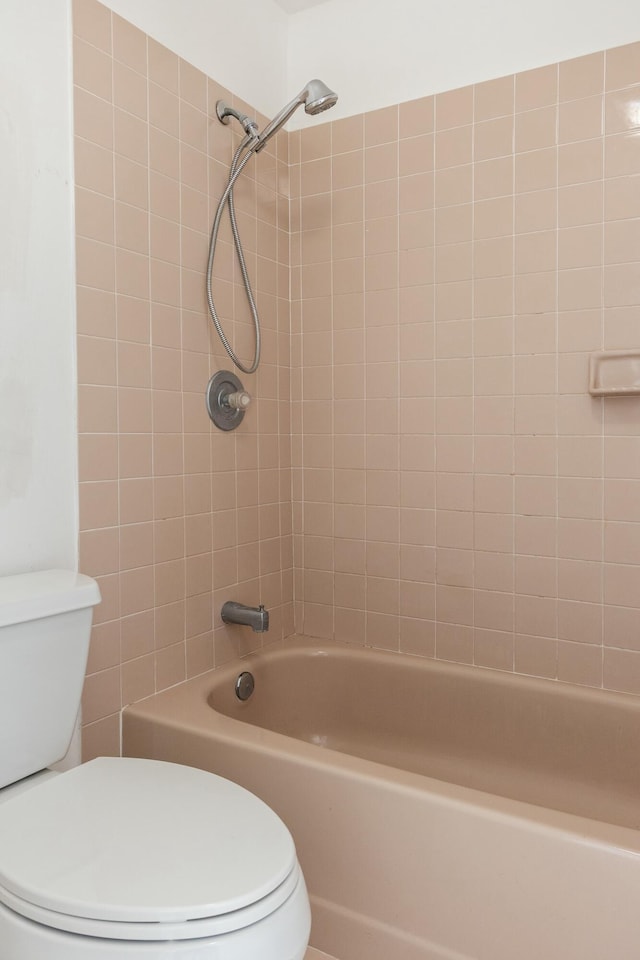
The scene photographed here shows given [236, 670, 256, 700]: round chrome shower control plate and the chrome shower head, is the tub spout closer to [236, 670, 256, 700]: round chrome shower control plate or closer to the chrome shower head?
[236, 670, 256, 700]: round chrome shower control plate

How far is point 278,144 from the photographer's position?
7.47 feet

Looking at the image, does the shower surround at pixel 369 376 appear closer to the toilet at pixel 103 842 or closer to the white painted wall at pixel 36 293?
the white painted wall at pixel 36 293

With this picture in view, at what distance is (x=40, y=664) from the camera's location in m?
1.31

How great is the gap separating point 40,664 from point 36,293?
78 cm

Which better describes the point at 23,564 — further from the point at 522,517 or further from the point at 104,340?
the point at 522,517

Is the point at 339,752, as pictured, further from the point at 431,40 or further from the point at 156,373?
the point at 431,40

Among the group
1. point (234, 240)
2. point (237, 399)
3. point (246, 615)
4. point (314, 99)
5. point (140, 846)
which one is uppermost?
point (314, 99)

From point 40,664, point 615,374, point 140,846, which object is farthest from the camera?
point 615,374

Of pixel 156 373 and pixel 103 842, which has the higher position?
pixel 156 373

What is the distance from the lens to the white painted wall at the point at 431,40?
6.04 ft

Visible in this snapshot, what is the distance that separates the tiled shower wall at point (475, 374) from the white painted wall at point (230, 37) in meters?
0.21

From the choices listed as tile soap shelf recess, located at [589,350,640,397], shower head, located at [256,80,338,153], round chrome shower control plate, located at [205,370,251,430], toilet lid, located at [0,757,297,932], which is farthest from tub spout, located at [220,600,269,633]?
shower head, located at [256,80,338,153]

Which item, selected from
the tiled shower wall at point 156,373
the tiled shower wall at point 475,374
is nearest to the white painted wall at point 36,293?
the tiled shower wall at point 156,373

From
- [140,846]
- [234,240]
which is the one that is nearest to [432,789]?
[140,846]
